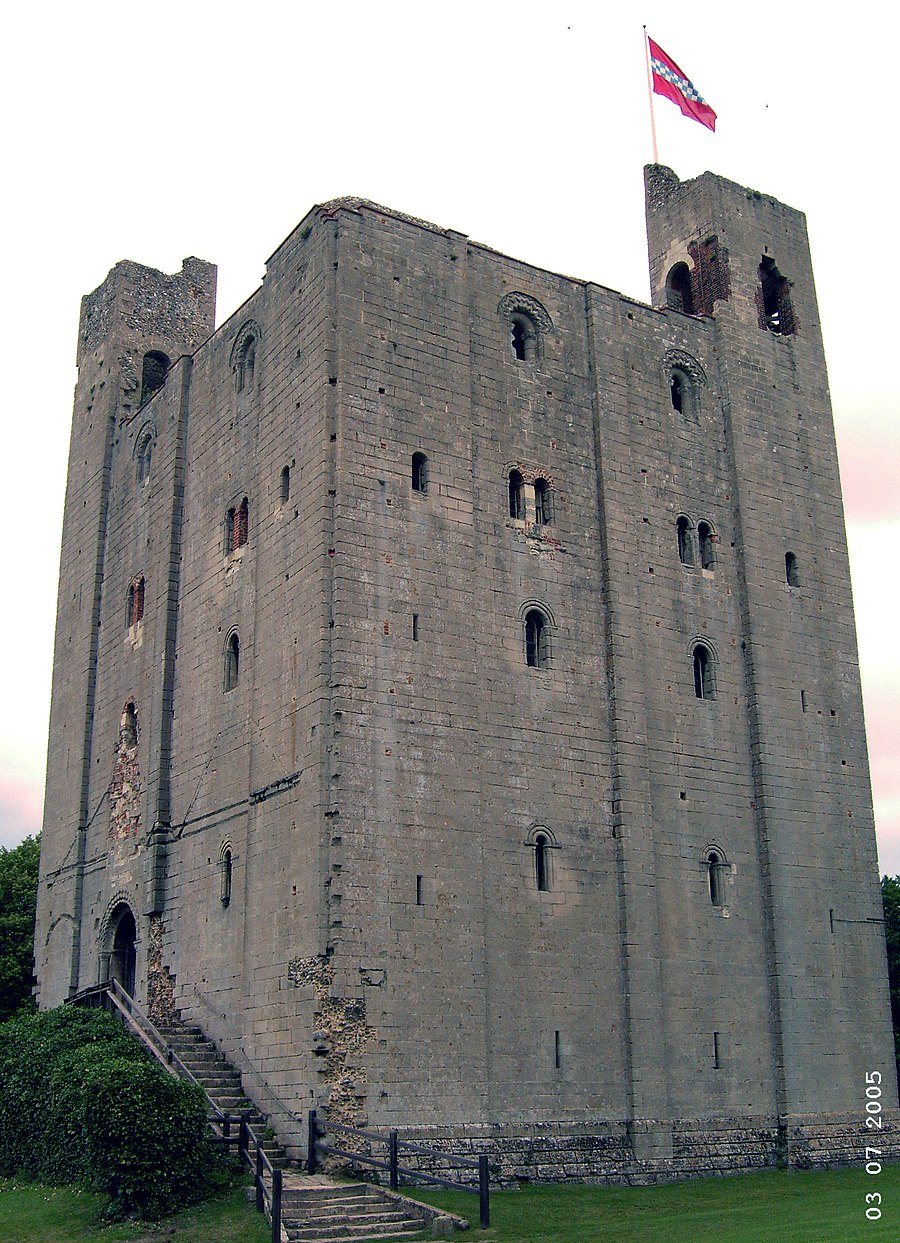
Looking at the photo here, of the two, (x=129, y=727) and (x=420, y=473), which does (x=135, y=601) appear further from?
(x=420, y=473)

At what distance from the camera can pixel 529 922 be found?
25.2 m

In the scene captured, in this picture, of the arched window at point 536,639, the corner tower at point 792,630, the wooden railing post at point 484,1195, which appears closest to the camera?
the wooden railing post at point 484,1195

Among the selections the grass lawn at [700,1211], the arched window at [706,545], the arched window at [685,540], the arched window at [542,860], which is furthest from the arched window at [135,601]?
the grass lawn at [700,1211]

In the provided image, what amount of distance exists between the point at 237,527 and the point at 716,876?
40.5 feet

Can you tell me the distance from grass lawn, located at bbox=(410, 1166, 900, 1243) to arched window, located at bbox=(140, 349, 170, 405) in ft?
75.7

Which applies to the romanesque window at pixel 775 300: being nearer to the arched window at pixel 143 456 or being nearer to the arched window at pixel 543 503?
the arched window at pixel 543 503

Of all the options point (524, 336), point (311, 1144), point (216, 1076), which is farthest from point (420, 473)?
point (311, 1144)

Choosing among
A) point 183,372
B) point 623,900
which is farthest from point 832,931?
point 183,372

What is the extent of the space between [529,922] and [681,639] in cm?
750

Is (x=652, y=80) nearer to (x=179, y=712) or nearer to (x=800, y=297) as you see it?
(x=800, y=297)

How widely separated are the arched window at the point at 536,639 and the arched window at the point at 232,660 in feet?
19.3

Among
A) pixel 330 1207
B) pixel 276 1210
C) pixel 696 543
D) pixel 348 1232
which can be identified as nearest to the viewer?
pixel 276 1210

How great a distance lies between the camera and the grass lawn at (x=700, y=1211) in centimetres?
1859

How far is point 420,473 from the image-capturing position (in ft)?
87.9
